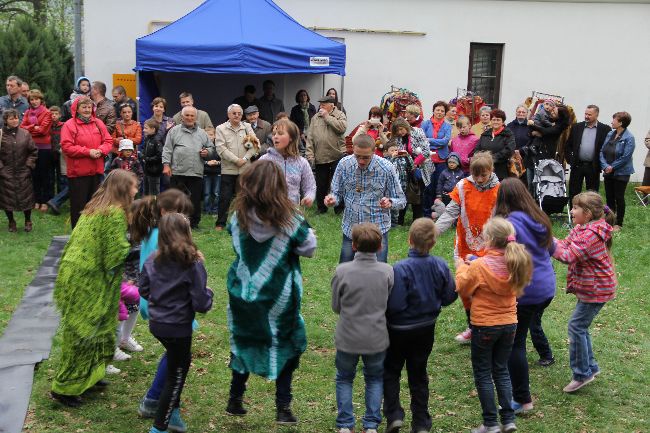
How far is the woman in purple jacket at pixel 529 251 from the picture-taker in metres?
6.04

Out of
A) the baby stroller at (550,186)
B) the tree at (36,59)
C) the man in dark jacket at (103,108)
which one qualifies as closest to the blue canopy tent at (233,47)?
the man in dark jacket at (103,108)

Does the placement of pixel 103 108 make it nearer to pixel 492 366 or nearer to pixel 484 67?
pixel 484 67

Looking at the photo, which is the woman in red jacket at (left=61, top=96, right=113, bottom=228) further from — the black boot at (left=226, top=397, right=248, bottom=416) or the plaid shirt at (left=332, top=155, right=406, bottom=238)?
the black boot at (left=226, top=397, right=248, bottom=416)

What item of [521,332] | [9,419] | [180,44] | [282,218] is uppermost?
[180,44]

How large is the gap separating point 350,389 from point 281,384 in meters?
0.49

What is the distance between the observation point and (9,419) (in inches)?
227

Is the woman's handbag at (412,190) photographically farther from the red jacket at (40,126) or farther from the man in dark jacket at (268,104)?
the red jacket at (40,126)

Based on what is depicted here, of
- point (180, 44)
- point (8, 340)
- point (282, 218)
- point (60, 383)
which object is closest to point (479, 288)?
point (282, 218)

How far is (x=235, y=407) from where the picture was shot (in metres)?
5.91

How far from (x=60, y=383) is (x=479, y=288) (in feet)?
10.0

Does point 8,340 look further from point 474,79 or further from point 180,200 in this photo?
point 474,79

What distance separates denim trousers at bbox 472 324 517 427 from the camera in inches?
225

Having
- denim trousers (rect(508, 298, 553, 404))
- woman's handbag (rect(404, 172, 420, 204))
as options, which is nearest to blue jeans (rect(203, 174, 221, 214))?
woman's handbag (rect(404, 172, 420, 204))

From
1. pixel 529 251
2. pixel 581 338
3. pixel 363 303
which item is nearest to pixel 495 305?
pixel 529 251
